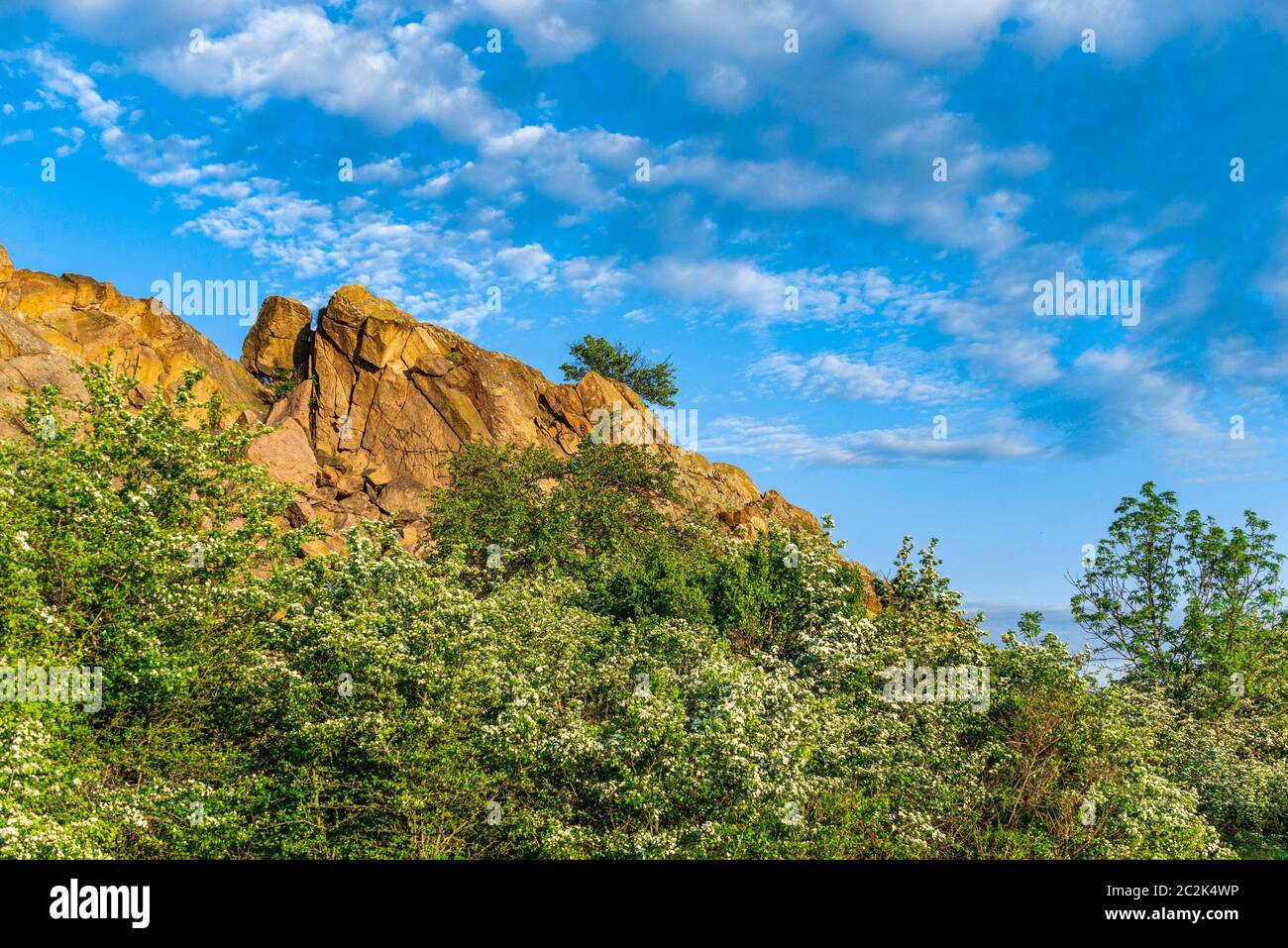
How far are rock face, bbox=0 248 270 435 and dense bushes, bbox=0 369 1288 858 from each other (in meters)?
37.7

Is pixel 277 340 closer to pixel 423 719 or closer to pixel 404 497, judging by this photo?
pixel 404 497

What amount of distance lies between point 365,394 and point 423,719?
2156 inches

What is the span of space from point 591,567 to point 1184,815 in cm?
2453

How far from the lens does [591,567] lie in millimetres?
40875

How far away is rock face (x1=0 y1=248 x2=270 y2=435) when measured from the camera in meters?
58.7

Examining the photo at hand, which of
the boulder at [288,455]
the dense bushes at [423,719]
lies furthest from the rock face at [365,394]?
the dense bushes at [423,719]

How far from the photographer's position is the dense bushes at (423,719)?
17.7 metres

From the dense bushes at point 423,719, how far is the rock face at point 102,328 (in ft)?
124

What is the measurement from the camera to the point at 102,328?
62.0m

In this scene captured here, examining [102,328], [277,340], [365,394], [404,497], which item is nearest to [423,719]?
[404,497]

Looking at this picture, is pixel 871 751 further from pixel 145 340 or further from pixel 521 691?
pixel 145 340

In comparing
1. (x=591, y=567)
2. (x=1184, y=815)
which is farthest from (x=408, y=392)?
(x=1184, y=815)

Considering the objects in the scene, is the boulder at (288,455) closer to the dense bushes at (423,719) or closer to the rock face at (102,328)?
the rock face at (102,328)

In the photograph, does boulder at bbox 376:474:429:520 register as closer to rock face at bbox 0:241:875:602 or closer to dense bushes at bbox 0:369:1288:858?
rock face at bbox 0:241:875:602
